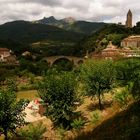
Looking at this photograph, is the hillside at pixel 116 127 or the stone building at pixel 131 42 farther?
the stone building at pixel 131 42

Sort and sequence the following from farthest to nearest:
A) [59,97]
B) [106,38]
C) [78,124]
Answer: [106,38] < [59,97] < [78,124]

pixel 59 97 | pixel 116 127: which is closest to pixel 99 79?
pixel 59 97

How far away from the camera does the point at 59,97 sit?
47969mm

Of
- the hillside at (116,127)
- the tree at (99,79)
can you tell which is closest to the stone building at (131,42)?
the tree at (99,79)

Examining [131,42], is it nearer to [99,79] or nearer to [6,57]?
[6,57]

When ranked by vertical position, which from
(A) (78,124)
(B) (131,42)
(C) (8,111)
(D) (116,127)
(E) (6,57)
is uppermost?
(B) (131,42)

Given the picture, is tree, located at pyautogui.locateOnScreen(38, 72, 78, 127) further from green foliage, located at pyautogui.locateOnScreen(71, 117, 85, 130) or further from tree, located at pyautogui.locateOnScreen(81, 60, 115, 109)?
tree, located at pyautogui.locateOnScreen(81, 60, 115, 109)

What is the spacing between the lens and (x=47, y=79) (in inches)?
1919

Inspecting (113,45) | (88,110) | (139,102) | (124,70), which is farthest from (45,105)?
(113,45)

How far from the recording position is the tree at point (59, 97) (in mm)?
47281

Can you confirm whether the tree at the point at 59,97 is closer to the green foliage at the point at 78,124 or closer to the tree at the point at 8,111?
the green foliage at the point at 78,124

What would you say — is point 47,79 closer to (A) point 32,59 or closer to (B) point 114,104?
(B) point 114,104

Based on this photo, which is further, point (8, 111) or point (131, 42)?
point (131, 42)

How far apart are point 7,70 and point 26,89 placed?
30.4m
